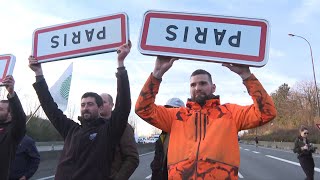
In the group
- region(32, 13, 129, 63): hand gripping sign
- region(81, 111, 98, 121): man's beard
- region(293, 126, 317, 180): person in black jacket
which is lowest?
region(293, 126, 317, 180): person in black jacket

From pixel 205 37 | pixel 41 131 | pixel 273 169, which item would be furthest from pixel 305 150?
pixel 41 131

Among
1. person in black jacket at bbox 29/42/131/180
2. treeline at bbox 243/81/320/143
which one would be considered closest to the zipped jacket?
person in black jacket at bbox 29/42/131/180

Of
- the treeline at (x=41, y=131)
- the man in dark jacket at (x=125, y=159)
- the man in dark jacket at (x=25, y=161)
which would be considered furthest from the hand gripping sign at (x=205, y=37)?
the treeline at (x=41, y=131)

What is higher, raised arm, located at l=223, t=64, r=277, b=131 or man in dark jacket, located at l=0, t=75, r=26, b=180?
raised arm, located at l=223, t=64, r=277, b=131

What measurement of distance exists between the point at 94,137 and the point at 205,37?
5.03ft

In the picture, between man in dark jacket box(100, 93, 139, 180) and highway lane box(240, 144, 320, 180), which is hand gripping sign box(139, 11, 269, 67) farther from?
highway lane box(240, 144, 320, 180)

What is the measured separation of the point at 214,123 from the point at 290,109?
108 metres

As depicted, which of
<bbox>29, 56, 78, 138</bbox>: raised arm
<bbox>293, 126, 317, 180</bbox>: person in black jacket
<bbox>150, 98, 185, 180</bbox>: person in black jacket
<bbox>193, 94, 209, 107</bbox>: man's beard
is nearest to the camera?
<bbox>193, 94, 209, 107</bbox>: man's beard

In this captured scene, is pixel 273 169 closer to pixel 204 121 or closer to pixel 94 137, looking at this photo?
pixel 94 137

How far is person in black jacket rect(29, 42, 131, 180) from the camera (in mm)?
4129

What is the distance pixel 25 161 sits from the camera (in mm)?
6352

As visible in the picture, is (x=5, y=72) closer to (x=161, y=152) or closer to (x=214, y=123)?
(x=161, y=152)

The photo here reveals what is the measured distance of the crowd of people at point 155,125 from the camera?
11.1ft

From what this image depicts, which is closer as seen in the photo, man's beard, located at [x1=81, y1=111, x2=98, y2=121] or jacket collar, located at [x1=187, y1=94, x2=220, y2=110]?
jacket collar, located at [x1=187, y1=94, x2=220, y2=110]
